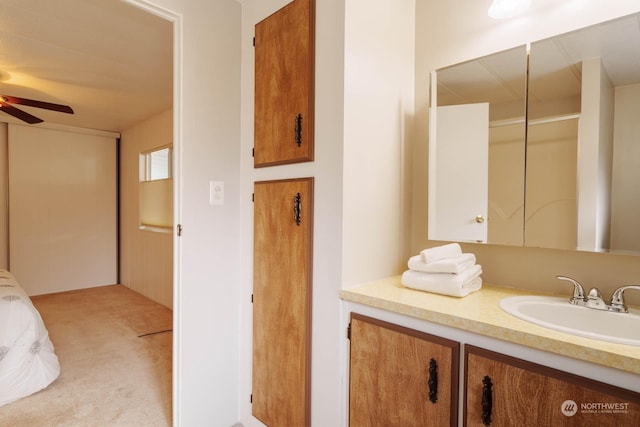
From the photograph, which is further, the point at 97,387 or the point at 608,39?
the point at 97,387

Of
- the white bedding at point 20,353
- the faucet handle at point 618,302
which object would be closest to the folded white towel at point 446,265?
the faucet handle at point 618,302

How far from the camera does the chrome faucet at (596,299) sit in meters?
1.14

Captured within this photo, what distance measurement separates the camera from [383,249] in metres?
1.62

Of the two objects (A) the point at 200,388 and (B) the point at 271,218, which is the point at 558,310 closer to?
(B) the point at 271,218

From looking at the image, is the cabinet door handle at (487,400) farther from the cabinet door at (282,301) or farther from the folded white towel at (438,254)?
the cabinet door at (282,301)

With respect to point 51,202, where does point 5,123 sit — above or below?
above

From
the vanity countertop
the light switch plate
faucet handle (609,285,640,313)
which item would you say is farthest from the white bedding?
faucet handle (609,285,640,313)

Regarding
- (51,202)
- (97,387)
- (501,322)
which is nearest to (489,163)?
(501,322)

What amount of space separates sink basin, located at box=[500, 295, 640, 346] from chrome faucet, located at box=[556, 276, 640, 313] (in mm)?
15

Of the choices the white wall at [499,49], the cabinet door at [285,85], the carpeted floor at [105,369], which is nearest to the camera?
the white wall at [499,49]

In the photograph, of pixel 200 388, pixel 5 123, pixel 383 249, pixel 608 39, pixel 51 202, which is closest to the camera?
pixel 608 39

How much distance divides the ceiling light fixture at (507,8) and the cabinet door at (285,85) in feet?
2.64

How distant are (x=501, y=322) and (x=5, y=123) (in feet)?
19.9

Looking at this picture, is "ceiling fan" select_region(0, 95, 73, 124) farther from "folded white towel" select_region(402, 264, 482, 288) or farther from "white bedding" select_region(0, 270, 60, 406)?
"folded white towel" select_region(402, 264, 482, 288)
